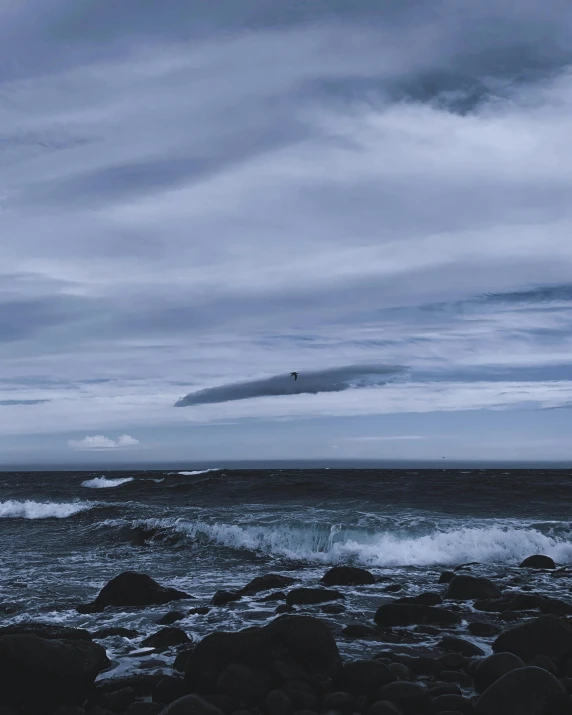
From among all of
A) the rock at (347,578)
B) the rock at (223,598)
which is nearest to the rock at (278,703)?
the rock at (223,598)

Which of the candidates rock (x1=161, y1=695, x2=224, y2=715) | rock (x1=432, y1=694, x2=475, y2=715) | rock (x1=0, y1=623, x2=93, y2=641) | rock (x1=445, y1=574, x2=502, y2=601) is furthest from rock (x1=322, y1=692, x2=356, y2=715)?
rock (x1=445, y1=574, x2=502, y2=601)

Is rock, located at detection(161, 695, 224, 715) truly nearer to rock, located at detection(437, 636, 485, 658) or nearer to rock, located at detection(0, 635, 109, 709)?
rock, located at detection(0, 635, 109, 709)

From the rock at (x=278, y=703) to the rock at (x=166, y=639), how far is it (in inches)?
141

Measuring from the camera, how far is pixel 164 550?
22469 mm

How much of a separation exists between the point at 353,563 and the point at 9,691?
1464cm

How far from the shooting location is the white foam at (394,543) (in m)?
21.1

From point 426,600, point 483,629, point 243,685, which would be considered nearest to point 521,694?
point 243,685

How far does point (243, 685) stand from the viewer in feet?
26.5

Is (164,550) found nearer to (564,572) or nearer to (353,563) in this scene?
(353,563)

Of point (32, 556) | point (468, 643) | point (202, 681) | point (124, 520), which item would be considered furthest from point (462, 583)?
point (124, 520)

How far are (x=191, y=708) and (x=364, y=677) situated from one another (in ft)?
8.64

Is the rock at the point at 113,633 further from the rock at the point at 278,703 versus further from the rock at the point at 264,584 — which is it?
the rock at the point at 278,703

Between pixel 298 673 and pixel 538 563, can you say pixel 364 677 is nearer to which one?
pixel 298 673

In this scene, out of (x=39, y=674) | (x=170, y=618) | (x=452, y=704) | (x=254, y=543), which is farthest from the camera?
(x=254, y=543)
